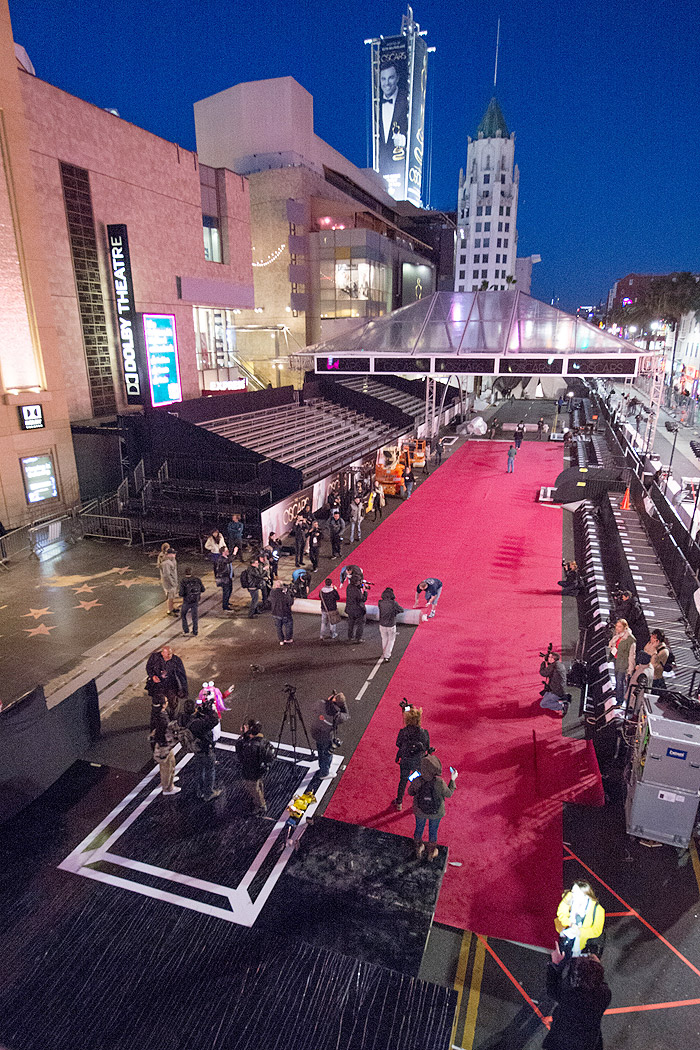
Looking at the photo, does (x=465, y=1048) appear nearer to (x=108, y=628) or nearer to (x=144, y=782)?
(x=144, y=782)

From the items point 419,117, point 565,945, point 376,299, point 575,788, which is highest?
point 419,117

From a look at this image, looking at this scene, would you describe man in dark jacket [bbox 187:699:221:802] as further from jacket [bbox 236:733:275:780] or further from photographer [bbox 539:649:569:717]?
photographer [bbox 539:649:569:717]

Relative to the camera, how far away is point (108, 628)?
1255cm

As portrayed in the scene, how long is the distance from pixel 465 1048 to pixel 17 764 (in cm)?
582

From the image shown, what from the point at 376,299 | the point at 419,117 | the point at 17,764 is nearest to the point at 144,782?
the point at 17,764

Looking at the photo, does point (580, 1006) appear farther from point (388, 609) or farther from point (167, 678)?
point (388, 609)

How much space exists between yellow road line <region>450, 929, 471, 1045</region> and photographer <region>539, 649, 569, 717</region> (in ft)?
14.7

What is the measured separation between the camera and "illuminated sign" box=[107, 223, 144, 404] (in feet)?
68.9

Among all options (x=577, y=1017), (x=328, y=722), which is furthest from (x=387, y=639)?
(x=577, y=1017)

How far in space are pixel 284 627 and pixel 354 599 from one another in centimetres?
159

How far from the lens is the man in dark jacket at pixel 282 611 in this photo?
1127cm

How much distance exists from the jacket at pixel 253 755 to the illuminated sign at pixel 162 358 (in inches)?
744

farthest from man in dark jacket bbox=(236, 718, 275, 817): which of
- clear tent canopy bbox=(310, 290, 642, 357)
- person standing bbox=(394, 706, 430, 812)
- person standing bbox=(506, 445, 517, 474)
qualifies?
person standing bbox=(506, 445, 517, 474)

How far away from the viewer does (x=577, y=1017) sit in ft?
14.1
